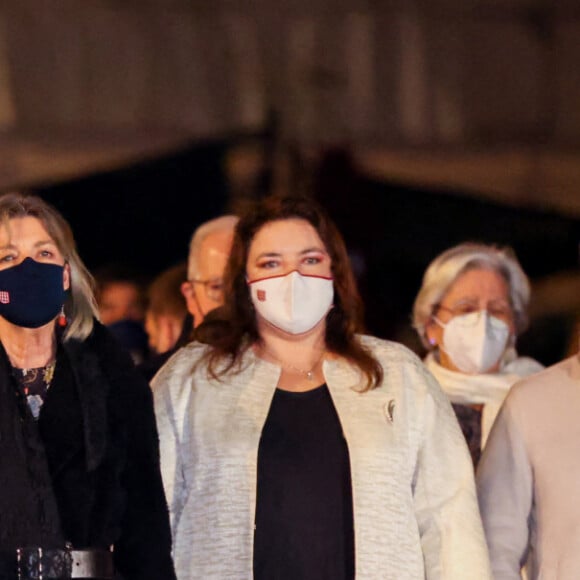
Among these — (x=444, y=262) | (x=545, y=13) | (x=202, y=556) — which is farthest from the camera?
(x=545, y=13)

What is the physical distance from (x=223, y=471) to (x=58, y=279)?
80cm

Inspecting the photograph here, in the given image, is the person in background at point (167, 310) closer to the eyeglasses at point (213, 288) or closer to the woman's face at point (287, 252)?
the eyeglasses at point (213, 288)

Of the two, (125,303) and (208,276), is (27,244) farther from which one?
(125,303)

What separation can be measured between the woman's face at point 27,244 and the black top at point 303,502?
0.84 metres

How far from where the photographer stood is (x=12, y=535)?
5.31m

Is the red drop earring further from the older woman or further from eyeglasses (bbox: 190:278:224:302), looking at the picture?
eyeglasses (bbox: 190:278:224:302)

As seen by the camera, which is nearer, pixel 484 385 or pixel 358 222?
pixel 484 385

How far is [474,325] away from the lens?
727cm

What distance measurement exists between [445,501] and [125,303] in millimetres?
3963

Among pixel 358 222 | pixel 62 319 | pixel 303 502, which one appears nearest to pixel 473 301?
pixel 303 502

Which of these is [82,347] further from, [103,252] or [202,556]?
[103,252]

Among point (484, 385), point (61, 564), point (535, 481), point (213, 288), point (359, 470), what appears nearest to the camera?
point (61, 564)

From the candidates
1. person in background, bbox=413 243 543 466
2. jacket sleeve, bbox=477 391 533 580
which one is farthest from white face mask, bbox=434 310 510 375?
jacket sleeve, bbox=477 391 533 580

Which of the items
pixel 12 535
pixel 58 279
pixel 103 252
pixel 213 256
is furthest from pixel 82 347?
pixel 103 252
